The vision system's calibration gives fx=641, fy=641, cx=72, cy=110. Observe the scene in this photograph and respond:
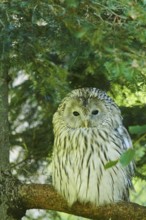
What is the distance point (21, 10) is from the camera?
3713 millimetres

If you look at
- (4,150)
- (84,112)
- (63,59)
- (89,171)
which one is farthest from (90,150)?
(63,59)

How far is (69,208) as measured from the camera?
4.48m

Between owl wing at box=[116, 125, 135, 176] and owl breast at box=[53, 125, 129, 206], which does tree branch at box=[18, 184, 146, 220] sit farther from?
owl wing at box=[116, 125, 135, 176]

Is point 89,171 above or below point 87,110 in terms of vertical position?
below

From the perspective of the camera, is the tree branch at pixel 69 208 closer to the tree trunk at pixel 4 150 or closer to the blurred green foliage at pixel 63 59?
the tree trunk at pixel 4 150

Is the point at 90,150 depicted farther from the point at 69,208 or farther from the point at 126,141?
the point at 69,208

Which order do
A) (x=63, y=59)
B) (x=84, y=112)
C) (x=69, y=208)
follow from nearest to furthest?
(x=69, y=208) → (x=84, y=112) → (x=63, y=59)

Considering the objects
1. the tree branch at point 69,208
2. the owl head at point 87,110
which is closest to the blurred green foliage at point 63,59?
the owl head at point 87,110

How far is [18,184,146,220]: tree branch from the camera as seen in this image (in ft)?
13.6

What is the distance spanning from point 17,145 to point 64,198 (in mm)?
1261

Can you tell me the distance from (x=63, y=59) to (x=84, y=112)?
3.12 ft

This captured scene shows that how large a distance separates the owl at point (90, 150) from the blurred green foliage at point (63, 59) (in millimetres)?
188

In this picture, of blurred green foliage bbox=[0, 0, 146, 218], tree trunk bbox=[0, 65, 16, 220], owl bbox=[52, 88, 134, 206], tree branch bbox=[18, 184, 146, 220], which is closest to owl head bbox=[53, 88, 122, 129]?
owl bbox=[52, 88, 134, 206]

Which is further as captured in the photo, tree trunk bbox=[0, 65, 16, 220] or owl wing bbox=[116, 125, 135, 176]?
owl wing bbox=[116, 125, 135, 176]
